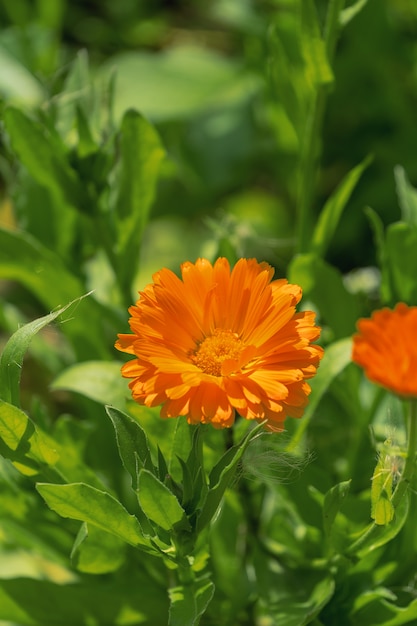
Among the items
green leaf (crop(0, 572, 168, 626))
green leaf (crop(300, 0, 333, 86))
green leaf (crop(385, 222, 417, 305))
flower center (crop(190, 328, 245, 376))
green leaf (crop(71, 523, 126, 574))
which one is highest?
green leaf (crop(300, 0, 333, 86))

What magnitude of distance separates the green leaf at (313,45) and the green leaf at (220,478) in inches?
24.8

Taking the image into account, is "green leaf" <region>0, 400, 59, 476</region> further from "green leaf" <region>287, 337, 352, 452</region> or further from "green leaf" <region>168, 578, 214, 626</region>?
"green leaf" <region>287, 337, 352, 452</region>

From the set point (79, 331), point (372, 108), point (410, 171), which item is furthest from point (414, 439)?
point (372, 108)

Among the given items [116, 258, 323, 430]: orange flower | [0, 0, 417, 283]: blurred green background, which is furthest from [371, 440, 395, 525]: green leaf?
[0, 0, 417, 283]: blurred green background

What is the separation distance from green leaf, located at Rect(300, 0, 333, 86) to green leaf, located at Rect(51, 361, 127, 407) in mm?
569

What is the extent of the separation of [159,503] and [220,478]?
8cm

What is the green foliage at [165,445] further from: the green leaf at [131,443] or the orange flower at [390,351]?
the orange flower at [390,351]

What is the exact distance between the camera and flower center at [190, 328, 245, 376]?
44.3 inches

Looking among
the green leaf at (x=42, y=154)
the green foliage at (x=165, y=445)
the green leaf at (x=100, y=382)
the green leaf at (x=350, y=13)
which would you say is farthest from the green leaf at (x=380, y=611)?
the green leaf at (x=350, y=13)

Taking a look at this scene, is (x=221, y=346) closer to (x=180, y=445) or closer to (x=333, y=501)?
(x=180, y=445)

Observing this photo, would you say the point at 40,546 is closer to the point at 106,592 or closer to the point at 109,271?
the point at 106,592

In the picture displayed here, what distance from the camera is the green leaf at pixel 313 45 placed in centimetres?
141

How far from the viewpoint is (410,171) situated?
8.46ft

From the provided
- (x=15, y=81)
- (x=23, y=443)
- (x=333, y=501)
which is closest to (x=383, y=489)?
(x=333, y=501)
